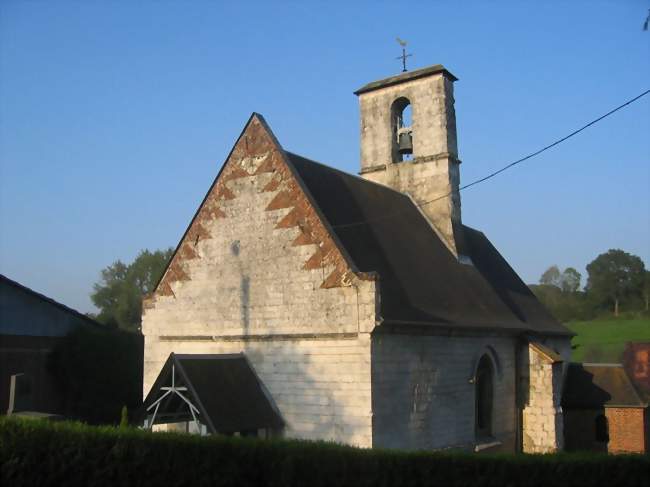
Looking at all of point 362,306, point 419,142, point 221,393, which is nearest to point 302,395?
point 221,393

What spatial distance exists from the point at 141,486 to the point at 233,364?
207 inches

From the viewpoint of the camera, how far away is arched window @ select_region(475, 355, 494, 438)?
18125 mm

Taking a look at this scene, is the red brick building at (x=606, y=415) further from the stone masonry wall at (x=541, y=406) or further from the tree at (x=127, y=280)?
the tree at (x=127, y=280)

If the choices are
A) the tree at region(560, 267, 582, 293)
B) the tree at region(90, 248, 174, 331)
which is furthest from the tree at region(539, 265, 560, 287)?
the tree at region(90, 248, 174, 331)

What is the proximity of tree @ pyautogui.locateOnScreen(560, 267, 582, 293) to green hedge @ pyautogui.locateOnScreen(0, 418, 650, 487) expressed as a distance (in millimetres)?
91736

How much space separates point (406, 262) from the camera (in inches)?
687

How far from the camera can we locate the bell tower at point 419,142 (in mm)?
21203

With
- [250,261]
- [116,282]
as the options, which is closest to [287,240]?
[250,261]

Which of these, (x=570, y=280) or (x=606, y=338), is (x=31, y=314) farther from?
(x=570, y=280)

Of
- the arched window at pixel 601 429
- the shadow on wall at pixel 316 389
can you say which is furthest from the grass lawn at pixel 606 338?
the shadow on wall at pixel 316 389

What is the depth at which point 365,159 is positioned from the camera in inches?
886

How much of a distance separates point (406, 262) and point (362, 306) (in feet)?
12.7

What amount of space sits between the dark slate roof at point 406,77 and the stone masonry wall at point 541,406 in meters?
9.09

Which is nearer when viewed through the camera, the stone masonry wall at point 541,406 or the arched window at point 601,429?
the stone masonry wall at point 541,406
